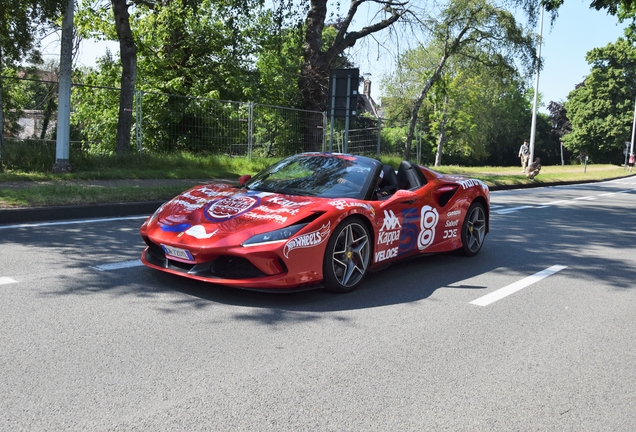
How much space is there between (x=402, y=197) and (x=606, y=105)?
79.3 meters

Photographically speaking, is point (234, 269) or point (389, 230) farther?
point (389, 230)

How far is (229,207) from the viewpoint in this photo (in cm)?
538

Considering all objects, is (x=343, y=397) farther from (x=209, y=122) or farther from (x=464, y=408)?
(x=209, y=122)

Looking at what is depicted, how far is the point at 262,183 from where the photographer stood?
20.8ft

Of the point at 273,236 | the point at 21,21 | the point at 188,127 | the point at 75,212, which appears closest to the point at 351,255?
the point at 273,236

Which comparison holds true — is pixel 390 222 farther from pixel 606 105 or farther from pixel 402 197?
pixel 606 105

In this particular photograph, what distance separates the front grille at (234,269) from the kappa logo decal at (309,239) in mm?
289

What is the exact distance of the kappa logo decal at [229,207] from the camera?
5.19 meters

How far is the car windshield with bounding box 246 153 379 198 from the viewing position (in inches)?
232

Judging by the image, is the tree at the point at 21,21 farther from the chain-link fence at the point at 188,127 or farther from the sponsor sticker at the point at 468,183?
the sponsor sticker at the point at 468,183

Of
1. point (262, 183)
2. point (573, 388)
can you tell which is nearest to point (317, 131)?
point (262, 183)

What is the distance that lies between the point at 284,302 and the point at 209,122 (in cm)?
1338

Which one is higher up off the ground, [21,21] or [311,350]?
[21,21]

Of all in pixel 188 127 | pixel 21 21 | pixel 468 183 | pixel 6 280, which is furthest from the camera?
pixel 188 127
